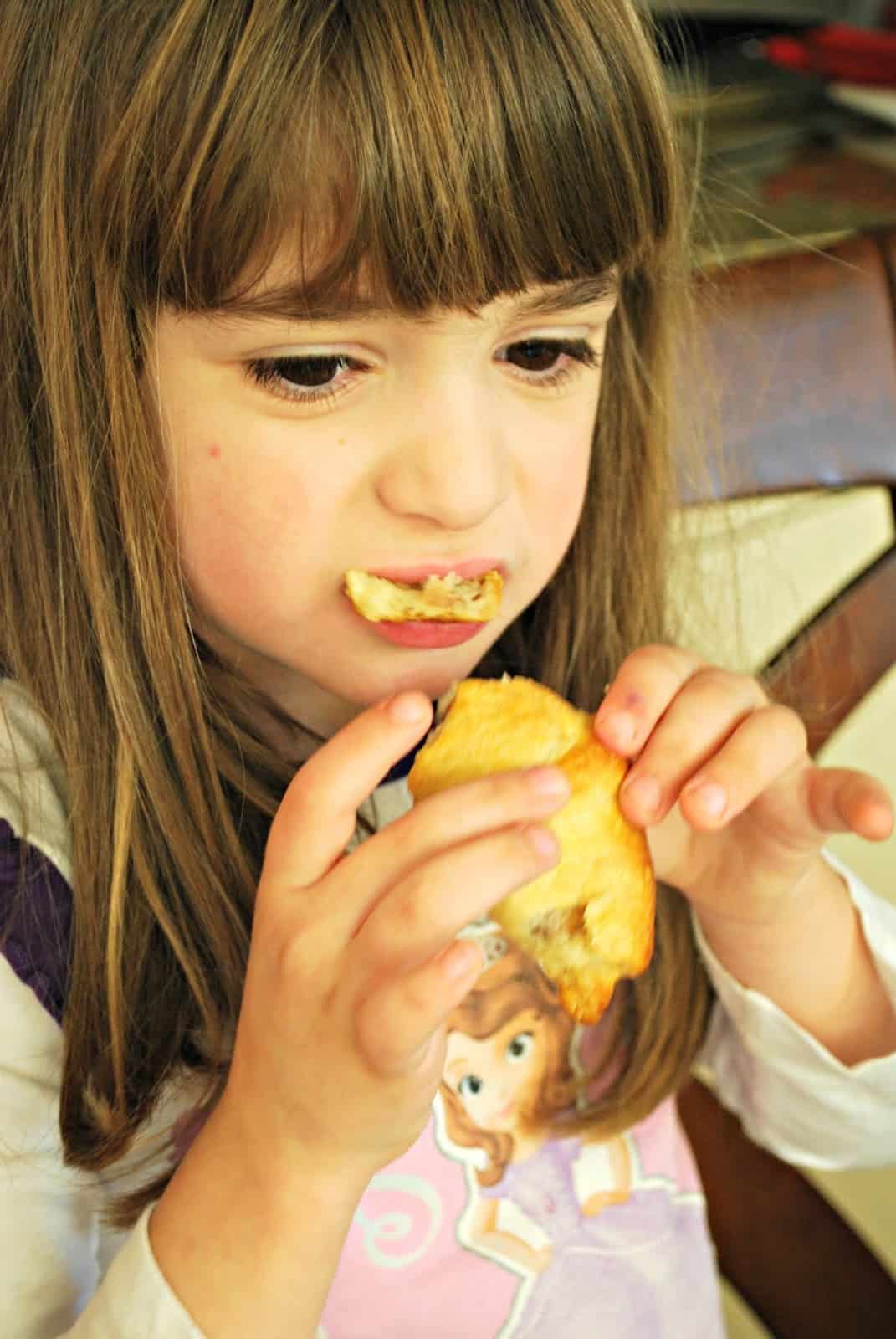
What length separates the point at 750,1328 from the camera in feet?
4.31

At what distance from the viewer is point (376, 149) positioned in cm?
67

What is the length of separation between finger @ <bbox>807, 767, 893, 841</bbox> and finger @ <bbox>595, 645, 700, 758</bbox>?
0.11 m

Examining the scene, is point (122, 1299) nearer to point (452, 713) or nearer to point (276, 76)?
point (452, 713)

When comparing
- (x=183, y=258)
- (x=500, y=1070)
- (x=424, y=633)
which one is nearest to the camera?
(x=183, y=258)

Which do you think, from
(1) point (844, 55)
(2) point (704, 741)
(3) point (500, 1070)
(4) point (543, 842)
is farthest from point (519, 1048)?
(1) point (844, 55)

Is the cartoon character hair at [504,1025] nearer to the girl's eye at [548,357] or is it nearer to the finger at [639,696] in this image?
the finger at [639,696]

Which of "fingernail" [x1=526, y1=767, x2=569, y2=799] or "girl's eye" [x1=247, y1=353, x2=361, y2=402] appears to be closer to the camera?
"fingernail" [x1=526, y1=767, x2=569, y2=799]

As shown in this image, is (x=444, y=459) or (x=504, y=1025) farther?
(x=504, y=1025)

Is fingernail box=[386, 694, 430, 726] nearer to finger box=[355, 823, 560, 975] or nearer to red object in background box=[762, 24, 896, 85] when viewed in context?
finger box=[355, 823, 560, 975]

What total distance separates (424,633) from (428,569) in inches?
A: 1.7

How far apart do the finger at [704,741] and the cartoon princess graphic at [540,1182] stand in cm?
26

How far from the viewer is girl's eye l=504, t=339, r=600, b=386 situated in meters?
0.80

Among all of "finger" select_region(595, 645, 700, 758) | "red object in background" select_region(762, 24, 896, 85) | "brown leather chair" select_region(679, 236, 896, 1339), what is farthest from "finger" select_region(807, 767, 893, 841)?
"red object in background" select_region(762, 24, 896, 85)

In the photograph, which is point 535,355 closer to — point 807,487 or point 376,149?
point 376,149
